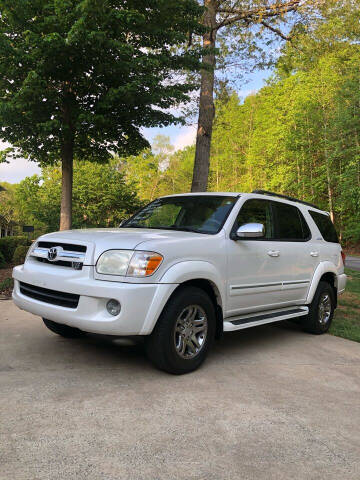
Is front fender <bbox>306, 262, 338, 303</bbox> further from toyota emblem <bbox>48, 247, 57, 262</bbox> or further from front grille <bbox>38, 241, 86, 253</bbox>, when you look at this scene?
toyota emblem <bbox>48, 247, 57, 262</bbox>

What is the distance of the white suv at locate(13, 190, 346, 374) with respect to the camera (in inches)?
134

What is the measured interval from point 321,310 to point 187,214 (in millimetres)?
2646

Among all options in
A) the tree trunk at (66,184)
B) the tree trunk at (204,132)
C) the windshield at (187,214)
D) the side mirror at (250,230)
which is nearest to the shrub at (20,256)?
the tree trunk at (66,184)

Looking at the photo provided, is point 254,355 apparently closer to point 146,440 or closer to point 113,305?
point 113,305

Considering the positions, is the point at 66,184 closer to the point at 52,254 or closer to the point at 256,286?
the point at 52,254

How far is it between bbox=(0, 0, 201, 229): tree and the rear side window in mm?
5261

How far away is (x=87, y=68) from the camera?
937 cm

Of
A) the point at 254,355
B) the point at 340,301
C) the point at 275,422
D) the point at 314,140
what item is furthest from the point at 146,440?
the point at 314,140

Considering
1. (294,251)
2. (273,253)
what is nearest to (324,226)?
(294,251)

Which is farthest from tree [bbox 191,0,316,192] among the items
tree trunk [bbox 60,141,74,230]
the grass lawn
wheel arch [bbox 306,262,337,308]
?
wheel arch [bbox 306,262,337,308]

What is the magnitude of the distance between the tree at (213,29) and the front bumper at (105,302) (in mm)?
8316

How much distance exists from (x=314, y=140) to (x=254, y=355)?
3169 centimetres

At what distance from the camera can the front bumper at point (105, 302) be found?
329cm

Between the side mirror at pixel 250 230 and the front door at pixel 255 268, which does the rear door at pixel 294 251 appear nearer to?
the front door at pixel 255 268
